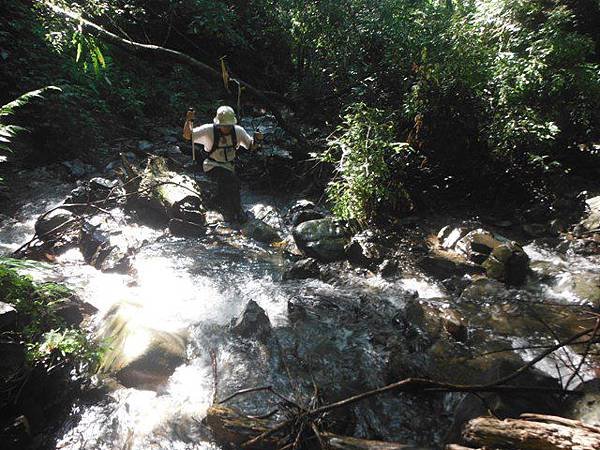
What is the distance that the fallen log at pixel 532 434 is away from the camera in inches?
85.9

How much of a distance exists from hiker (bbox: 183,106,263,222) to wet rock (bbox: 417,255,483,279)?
4.22 metres

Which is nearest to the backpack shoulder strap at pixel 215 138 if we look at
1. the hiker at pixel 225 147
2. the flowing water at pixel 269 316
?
the hiker at pixel 225 147

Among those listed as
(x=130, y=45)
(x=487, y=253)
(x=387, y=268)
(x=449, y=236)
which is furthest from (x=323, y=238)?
(x=130, y=45)

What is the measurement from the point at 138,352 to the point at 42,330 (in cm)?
109

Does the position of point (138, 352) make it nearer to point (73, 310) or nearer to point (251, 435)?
point (73, 310)

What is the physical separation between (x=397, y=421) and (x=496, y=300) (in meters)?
2.69

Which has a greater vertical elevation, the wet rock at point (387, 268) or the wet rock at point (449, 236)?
the wet rock at point (449, 236)

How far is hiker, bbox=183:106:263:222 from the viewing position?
23.9 feet

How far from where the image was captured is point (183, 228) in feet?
24.5

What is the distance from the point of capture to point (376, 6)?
11641 mm

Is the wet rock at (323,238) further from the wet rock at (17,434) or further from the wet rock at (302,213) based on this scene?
the wet rock at (17,434)

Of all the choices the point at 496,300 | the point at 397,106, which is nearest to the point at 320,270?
the point at 496,300

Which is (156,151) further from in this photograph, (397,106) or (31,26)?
(397,106)

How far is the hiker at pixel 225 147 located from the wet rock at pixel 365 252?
9.58 ft
